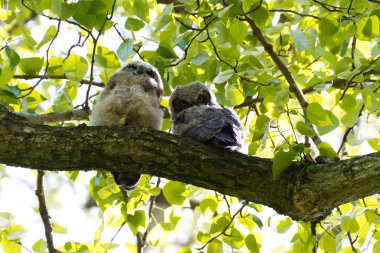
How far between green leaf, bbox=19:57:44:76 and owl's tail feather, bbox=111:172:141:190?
848 millimetres

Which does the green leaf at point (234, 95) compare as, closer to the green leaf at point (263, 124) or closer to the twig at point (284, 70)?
the twig at point (284, 70)

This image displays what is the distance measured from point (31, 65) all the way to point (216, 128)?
1.29 m

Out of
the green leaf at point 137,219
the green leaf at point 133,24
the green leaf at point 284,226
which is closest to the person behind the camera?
the green leaf at point 133,24

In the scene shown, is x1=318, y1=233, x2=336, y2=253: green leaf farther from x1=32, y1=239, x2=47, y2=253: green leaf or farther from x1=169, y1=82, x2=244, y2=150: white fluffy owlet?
x1=32, y1=239, x2=47, y2=253: green leaf

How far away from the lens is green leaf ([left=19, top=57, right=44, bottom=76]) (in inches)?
148

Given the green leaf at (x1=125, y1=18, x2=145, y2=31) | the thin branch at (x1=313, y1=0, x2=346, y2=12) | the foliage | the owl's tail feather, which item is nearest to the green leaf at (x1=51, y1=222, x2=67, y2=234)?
the foliage

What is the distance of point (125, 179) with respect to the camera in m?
3.71

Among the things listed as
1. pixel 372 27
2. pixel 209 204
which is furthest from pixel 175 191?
pixel 372 27

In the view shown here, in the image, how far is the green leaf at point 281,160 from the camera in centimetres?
303

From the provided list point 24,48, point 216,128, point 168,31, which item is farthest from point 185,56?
point 24,48

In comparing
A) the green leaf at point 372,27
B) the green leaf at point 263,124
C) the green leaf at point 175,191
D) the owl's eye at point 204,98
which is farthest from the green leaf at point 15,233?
the green leaf at point 372,27

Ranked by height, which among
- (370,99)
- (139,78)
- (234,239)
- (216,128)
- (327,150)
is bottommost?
(234,239)

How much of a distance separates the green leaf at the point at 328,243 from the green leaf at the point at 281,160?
34.2 inches

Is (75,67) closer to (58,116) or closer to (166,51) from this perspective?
(58,116)
